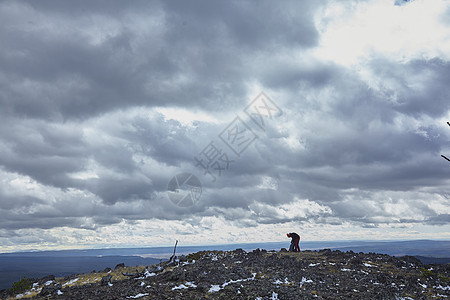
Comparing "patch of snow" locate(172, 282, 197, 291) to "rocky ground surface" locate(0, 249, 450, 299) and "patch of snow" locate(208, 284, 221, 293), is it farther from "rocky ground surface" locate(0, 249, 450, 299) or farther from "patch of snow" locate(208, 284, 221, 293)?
"patch of snow" locate(208, 284, 221, 293)

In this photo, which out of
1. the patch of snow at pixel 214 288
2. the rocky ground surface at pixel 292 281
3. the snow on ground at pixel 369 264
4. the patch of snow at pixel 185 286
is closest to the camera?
the rocky ground surface at pixel 292 281

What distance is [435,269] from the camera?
3412cm

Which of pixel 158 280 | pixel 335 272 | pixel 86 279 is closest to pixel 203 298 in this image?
pixel 158 280

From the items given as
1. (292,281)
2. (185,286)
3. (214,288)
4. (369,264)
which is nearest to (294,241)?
(369,264)

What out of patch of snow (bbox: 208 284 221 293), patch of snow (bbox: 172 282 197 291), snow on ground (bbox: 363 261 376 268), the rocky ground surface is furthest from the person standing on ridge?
patch of snow (bbox: 208 284 221 293)

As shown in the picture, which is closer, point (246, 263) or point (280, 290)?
point (280, 290)

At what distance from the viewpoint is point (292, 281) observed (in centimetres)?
2945

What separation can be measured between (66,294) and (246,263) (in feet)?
61.2

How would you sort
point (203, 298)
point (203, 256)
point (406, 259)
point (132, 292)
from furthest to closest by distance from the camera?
1. point (203, 256)
2. point (406, 259)
3. point (132, 292)
4. point (203, 298)

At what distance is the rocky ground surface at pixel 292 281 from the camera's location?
84.3ft

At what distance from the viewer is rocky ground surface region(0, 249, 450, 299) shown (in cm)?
2569

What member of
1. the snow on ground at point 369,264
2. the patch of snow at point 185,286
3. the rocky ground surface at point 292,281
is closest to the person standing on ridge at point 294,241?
the rocky ground surface at point 292,281

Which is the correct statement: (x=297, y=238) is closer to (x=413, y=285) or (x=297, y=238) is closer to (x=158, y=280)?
(x=413, y=285)

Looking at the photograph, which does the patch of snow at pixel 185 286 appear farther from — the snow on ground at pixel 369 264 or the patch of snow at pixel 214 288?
the snow on ground at pixel 369 264
